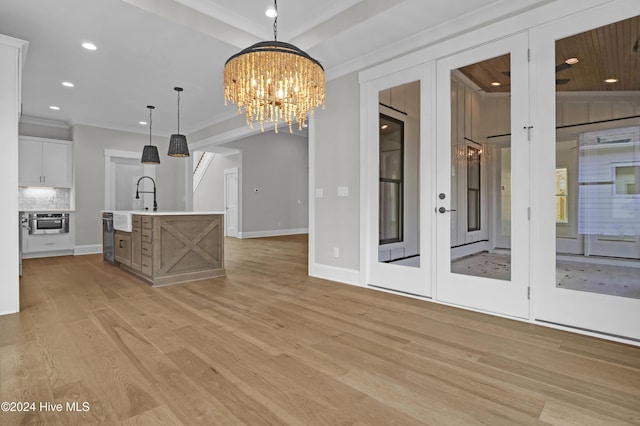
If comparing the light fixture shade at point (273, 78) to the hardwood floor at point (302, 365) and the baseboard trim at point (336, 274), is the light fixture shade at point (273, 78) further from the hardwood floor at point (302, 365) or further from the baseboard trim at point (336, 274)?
the baseboard trim at point (336, 274)

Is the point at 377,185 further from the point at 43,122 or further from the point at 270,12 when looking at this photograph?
the point at 43,122

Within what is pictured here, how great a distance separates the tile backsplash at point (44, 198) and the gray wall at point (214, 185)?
418 centimetres

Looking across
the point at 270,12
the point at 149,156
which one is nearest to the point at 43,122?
the point at 149,156

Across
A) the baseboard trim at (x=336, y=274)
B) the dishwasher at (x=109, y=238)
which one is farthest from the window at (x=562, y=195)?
the dishwasher at (x=109, y=238)

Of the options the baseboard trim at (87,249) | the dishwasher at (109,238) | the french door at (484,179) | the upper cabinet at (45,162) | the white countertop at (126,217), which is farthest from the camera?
the baseboard trim at (87,249)

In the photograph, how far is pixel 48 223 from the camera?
6.43m

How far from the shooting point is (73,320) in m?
2.81

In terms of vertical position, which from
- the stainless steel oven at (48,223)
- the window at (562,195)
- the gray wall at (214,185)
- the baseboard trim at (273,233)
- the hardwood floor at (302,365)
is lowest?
the hardwood floor at (302,365)

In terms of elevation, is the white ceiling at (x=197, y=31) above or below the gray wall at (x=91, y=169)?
above

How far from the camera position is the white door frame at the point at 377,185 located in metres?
3.34

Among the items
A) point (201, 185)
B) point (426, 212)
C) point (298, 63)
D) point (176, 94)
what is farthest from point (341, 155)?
point (201, 185)

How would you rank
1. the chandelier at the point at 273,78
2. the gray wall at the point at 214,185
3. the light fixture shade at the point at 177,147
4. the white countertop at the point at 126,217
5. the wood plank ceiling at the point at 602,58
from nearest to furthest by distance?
the wood plank ceiling at the point at 602,58 < the chandelier at the point at 273,78 < the white countertop at the point at 126,217 < the light fixture shade at the point at 177,147 < the gray wall at the point at 214,185

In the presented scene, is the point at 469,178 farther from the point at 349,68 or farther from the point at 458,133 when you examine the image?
the point at 349,68

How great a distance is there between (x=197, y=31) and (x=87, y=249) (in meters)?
5.66
